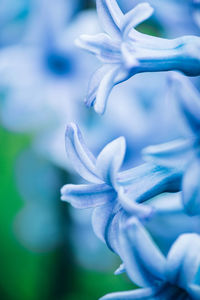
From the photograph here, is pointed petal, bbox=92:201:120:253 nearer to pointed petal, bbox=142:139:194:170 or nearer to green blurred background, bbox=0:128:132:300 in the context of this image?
pointed petal, bbox=142:139:194:170

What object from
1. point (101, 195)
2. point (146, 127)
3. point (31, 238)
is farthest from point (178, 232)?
point (101, 195)

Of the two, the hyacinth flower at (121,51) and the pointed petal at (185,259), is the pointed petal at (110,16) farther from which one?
the pointed petal at (185,259)

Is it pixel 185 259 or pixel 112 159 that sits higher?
pixel 112 159

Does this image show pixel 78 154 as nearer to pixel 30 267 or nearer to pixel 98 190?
pixel 98 190

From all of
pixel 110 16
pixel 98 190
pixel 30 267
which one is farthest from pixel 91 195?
pixel 30 267

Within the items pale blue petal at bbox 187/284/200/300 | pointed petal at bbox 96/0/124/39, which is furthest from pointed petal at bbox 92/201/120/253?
pointed petal at bbox 96/0/124/39

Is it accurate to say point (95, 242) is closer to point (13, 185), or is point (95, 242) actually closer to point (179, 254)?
point (13, 185)
